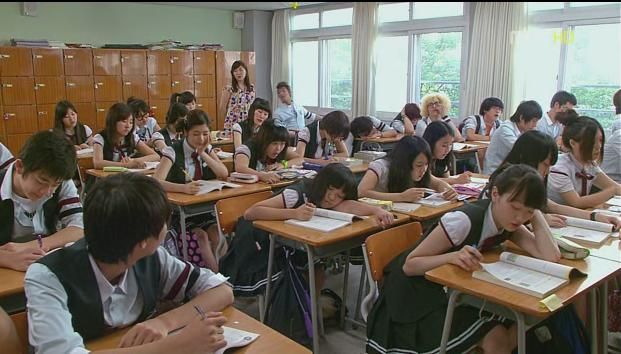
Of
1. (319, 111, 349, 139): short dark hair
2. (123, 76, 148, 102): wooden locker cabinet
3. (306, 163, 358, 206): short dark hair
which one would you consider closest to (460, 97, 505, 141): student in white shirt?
(319, 111, 349, 139): short dark hair

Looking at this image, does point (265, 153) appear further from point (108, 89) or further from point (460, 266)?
point (108, 89)

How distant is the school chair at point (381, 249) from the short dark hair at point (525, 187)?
0.52 metres

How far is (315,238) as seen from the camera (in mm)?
2494

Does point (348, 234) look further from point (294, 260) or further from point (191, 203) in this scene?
point (191, 203)

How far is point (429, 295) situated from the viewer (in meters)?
2.09

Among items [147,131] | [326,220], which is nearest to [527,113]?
[326,220]

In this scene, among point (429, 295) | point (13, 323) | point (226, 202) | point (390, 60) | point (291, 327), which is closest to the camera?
point (13, 323)

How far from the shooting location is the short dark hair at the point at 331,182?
2.86 m

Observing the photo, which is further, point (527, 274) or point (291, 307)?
point (291, 307)

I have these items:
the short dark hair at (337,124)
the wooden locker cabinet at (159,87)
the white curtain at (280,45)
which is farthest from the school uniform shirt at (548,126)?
the wooden locker cabinet at (159,87)

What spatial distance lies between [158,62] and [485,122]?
17.9ft

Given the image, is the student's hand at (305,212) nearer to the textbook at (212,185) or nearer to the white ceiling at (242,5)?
the textbook at (212,185)

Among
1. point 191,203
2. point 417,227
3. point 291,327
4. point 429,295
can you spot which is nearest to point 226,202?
point 191,203

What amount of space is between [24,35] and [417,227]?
7.74 metres
